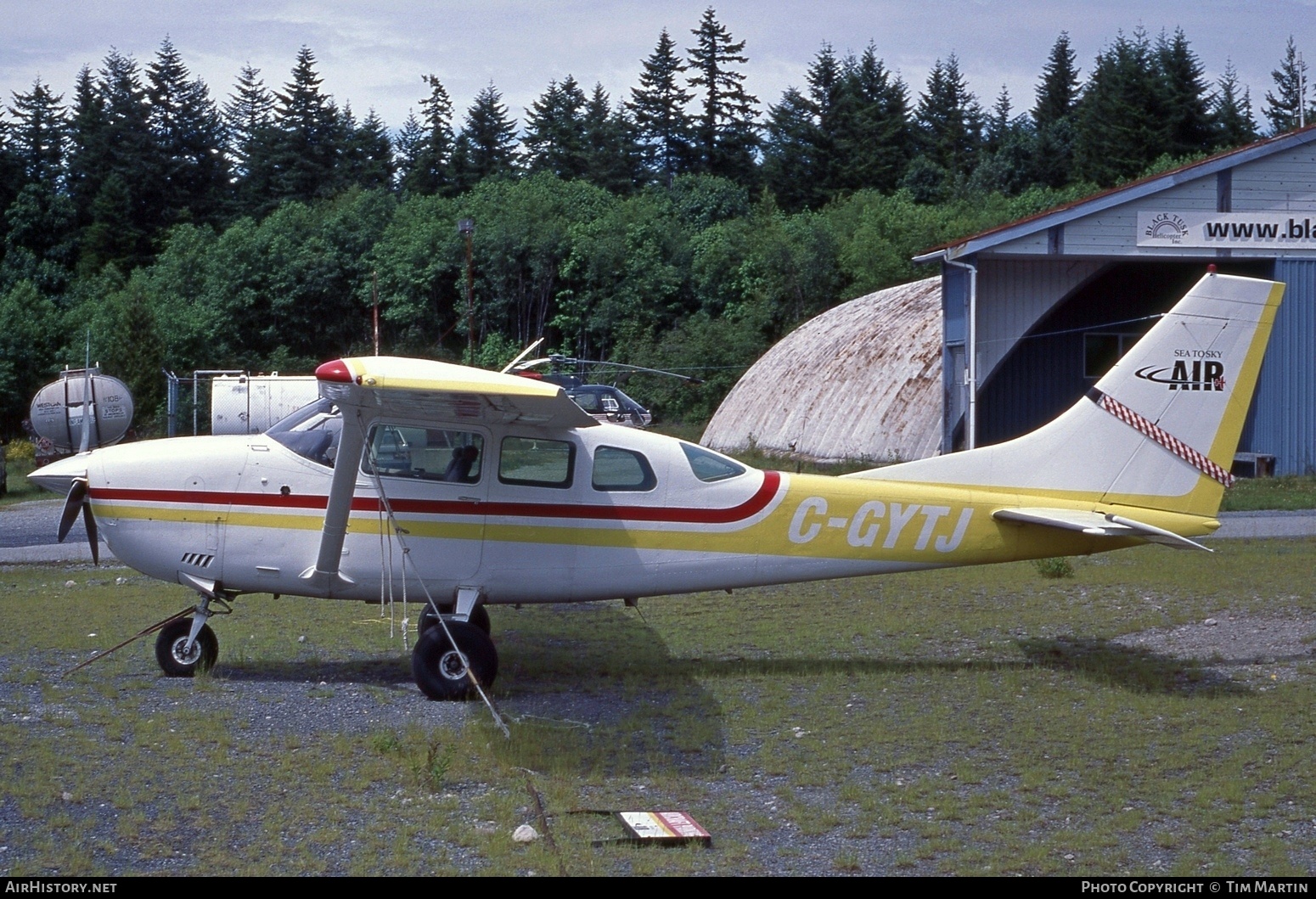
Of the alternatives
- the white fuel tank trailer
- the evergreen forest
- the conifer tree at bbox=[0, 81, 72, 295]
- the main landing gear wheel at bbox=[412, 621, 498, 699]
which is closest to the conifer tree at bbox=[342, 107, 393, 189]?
the evergreen forest

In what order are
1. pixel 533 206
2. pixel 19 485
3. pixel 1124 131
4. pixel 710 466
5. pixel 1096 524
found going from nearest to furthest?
pixel 1096 524 → pixel 710 466 → pixel 19 485 → pixel 533 206 → pixel 1124 131

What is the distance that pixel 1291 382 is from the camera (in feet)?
74.7

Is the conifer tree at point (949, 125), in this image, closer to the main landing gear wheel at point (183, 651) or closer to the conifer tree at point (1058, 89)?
the conifer tree at point (1058, 89)

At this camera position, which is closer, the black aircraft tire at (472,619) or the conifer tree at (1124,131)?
the black aircraft tire at (472,619)

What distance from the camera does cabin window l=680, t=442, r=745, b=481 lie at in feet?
31.9

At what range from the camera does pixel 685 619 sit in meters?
12.4

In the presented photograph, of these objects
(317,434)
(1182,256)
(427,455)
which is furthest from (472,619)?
(1182,256)

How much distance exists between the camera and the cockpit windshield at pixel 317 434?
9438mm

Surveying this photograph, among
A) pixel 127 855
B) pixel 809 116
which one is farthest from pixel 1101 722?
pixel 809 116

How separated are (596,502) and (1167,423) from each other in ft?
15.1

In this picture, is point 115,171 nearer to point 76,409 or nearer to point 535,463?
point 76,409

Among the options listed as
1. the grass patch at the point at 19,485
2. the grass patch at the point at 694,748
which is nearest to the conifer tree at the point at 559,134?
the grass patch at the point at 19,485

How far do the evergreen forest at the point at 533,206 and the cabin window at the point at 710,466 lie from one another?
53.0ft

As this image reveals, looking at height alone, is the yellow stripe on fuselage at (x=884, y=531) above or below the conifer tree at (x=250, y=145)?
below
